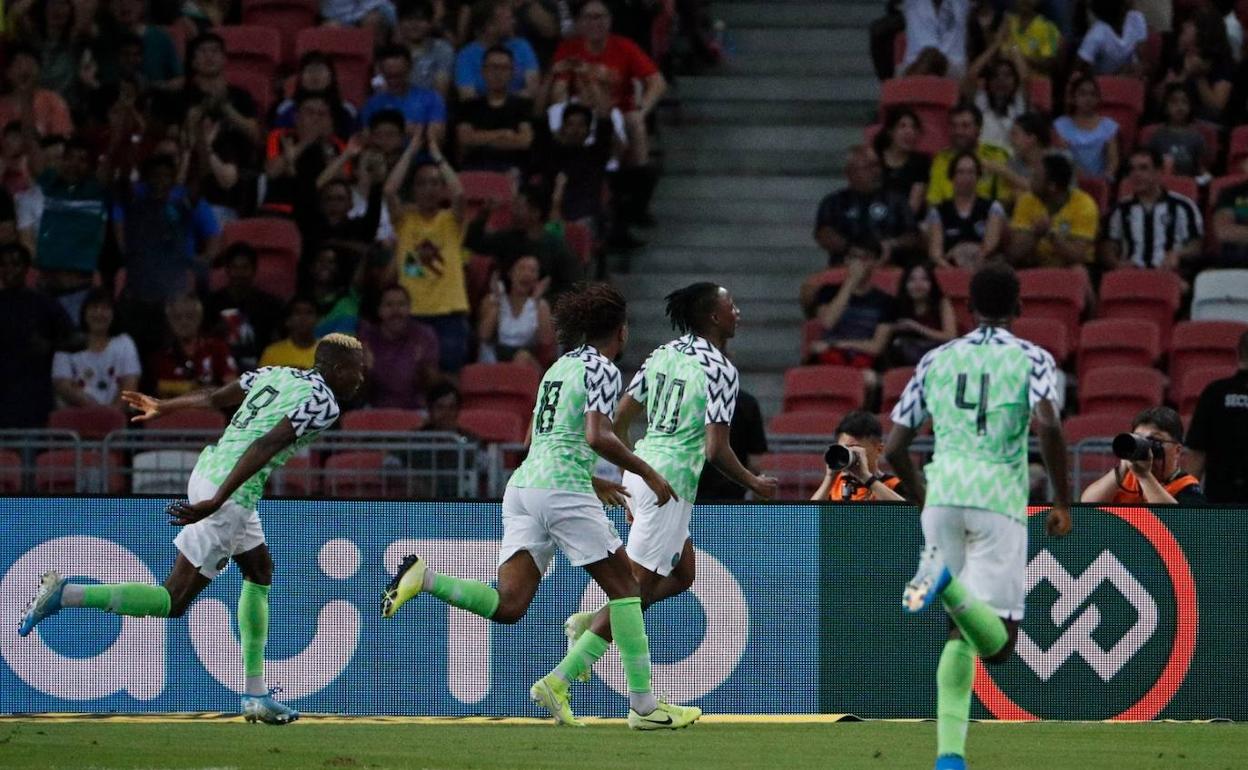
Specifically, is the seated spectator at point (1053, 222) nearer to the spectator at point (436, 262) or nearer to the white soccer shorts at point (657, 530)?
the spectator at point (436, 262)

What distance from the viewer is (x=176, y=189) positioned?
18.3 m

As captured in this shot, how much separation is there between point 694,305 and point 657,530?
1.13 meters

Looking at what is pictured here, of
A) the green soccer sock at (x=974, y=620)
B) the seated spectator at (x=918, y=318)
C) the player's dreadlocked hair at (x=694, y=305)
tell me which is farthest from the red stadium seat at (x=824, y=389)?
the green soccer sock at (x=974, y=620)

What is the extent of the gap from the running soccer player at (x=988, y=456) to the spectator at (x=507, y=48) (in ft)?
36.4

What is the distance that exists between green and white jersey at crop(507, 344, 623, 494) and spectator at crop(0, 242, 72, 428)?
7604mm

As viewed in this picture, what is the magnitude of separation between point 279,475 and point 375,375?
2.21 m

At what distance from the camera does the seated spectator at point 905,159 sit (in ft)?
59.1

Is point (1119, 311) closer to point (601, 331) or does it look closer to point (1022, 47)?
point (1022, 47)

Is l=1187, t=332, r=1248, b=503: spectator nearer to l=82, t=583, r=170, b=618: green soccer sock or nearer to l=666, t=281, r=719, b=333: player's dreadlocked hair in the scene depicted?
l=666, t=281, r=719, b=333: player's dreadlocked hair

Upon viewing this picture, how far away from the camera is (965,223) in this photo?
17.7 m

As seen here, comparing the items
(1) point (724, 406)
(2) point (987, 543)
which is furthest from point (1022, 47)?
(2) point (987, 543)

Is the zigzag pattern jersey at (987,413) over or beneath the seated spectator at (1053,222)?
beneath

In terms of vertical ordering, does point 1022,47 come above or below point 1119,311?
above

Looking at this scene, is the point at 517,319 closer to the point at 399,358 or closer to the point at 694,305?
the point at 399,358
